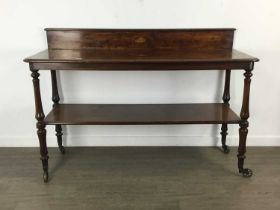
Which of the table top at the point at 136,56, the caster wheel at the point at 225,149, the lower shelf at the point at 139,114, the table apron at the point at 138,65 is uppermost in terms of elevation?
the table top at the point at 136,56

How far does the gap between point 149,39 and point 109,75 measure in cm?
44

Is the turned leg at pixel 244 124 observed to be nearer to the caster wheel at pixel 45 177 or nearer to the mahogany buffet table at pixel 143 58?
the mahogany buffet table at pixel 143 58

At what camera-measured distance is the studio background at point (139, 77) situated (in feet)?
7.30

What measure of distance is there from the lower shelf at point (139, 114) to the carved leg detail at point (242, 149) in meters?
0.06

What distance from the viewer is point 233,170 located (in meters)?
2.19

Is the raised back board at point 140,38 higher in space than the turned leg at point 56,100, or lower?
higher

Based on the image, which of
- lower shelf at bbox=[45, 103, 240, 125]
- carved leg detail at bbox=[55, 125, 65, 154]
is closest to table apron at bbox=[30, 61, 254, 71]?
lower shelf at bbox=[45, 103, 240, 125]

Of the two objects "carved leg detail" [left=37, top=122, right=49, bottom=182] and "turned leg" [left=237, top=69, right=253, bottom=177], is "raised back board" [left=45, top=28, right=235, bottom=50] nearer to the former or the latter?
"turned leg" [left=237, top=69, right=253, bottom=177]

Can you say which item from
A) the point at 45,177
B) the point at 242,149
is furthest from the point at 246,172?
the point at 45,177

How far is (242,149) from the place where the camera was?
2.08 metres

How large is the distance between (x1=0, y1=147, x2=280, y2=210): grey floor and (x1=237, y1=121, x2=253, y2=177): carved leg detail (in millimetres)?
50

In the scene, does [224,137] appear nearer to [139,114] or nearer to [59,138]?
[139,114]

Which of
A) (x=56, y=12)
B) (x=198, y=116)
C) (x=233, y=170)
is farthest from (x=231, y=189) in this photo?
(x=56, y=12)

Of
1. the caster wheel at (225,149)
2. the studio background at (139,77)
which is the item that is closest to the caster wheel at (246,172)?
the caster wheel at (225,149)
